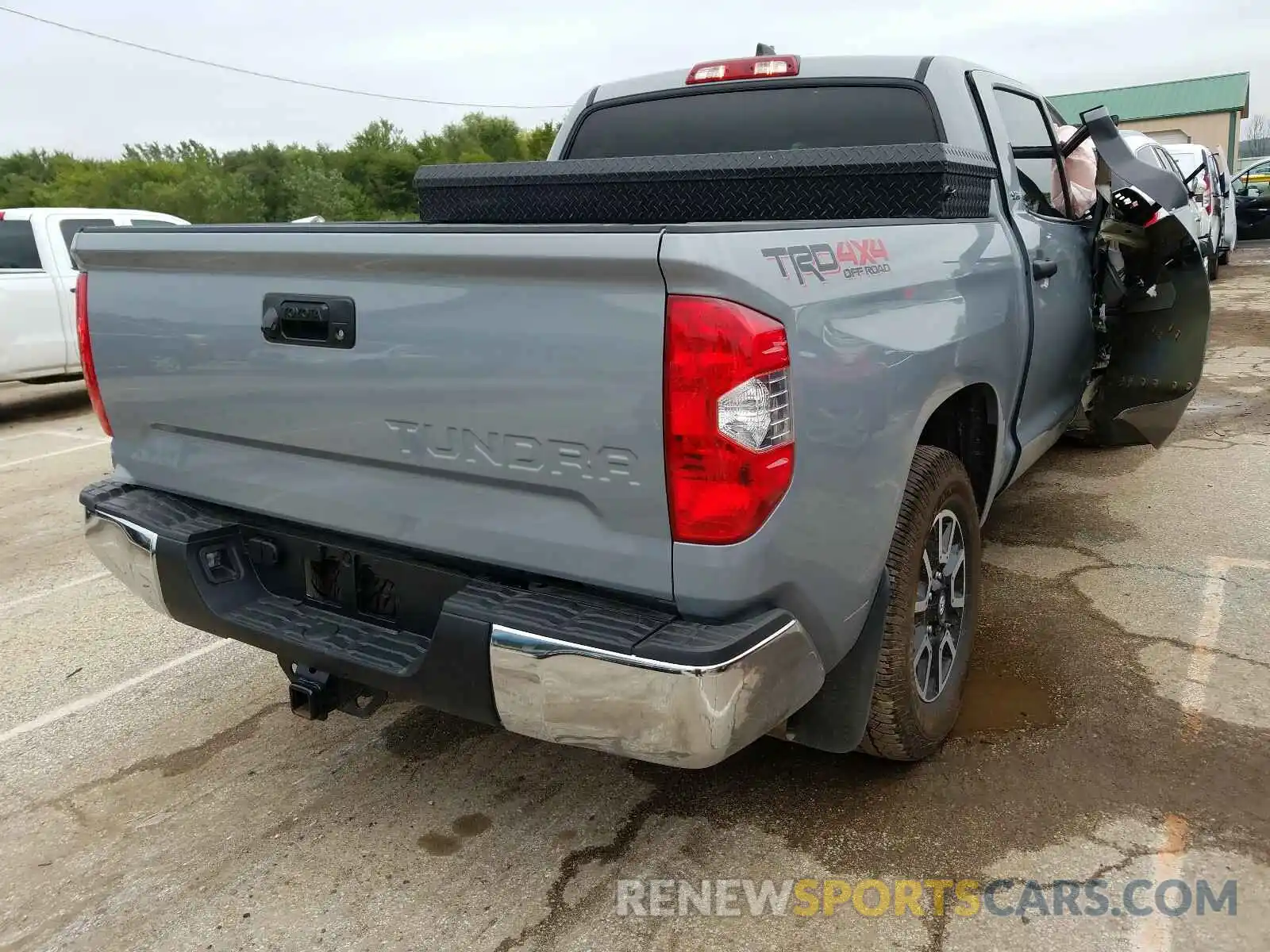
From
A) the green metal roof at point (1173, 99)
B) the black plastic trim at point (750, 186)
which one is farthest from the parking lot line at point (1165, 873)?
the green metal roof at point (1173, 99)

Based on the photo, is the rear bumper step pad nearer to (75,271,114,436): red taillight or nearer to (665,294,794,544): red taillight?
(665,294,794,544): red taillight

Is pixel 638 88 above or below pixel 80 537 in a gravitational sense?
above

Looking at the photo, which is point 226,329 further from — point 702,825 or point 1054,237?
point 1054,237

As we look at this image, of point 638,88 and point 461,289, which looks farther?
point 638,88

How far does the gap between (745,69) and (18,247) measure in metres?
8.02

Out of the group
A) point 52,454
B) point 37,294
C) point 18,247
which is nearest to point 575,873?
point 52,454

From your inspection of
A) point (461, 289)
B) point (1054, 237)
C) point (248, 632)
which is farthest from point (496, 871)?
point (1054, 237)

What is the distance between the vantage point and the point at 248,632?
247cm

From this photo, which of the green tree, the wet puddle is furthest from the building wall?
the wet puddle

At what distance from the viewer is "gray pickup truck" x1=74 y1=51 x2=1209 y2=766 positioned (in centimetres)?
192

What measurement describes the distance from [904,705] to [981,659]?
1099mm

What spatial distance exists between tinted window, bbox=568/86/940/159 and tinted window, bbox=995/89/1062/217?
522 millimetres

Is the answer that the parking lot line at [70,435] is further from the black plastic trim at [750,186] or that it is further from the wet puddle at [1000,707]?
the wet puddle at [1000,707]

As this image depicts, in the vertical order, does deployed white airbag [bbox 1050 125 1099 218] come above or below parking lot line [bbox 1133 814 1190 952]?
above
